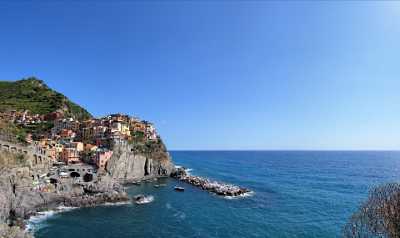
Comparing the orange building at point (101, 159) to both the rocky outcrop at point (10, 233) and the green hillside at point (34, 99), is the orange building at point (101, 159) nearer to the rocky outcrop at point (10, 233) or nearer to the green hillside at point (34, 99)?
the rocky outcrop at point (10, 233)

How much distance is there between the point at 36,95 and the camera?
425ft

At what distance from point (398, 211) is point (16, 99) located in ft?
450

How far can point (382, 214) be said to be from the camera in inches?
767

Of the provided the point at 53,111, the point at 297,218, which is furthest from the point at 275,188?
the point at 53,111

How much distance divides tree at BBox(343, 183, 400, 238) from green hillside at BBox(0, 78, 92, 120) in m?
116

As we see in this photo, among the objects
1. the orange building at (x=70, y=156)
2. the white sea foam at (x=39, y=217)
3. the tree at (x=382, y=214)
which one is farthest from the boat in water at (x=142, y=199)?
the tree at (x=382, y=214)

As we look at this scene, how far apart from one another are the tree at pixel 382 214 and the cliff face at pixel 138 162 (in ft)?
230

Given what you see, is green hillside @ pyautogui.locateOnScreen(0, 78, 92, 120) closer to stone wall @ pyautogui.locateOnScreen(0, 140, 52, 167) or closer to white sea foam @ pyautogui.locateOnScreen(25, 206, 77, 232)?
stone wall @ pyautogui.locateOnScreen(0, 140, 52, 167)

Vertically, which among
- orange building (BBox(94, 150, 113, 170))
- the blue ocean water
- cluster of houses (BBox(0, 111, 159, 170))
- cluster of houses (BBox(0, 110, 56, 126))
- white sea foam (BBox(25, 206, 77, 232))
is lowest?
the blue ocean water

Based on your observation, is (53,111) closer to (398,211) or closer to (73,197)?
(73,197)

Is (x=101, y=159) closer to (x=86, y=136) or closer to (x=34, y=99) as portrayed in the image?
(x=86, y=136)

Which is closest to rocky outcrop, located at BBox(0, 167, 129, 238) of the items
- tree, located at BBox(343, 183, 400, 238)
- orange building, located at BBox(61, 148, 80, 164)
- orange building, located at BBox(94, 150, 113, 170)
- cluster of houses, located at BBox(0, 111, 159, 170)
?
orange building, located at BBox(94, 150, 113, 170)

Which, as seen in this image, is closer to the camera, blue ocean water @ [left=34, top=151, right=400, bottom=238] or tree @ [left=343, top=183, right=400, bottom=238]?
tree @ [left=343, top=183, right=400, bottom=238]

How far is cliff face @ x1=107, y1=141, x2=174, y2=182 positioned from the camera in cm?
8250
